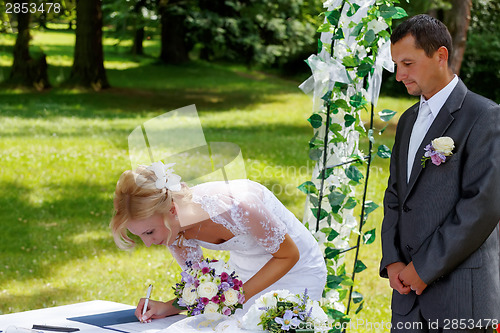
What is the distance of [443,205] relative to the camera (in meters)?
2.74

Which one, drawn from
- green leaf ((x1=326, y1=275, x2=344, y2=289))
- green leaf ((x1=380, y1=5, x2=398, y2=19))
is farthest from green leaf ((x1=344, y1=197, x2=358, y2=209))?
green leaf ((x1=380, y1=5, x2=398, y2=19))

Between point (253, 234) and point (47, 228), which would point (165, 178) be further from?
point (47, 228)

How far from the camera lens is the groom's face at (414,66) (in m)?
2.77

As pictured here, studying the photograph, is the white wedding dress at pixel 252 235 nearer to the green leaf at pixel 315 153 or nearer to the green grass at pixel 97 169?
the green leaf at pixel 315 153

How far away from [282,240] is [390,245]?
501mm

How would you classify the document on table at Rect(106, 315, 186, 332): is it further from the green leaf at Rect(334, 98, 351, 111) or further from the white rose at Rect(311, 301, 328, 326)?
the green leaf at Rect(334, 98, 351, 111)

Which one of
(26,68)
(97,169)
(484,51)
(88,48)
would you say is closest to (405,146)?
(97,169)

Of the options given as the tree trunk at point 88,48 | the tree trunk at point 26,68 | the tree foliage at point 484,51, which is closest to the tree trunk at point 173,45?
the tree trunk at point 88,48

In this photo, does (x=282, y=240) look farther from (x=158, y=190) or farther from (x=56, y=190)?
(x=56, y=190)

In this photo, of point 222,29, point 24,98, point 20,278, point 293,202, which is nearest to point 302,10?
point 222,29

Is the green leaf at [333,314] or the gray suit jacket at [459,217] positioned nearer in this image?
the gray suit jacket at [459,217]

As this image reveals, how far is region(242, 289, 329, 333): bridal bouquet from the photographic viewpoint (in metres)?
2.33

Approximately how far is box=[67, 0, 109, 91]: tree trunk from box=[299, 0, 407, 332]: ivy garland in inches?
566

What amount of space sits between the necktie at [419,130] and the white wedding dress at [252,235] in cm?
68
